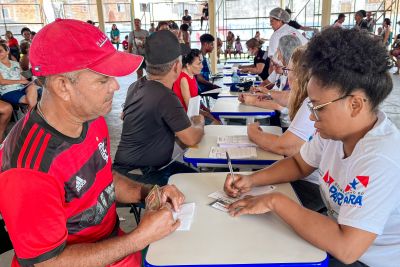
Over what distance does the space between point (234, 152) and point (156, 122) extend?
50 cm

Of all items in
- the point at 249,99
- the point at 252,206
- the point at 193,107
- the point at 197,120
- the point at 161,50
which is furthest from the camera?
the point at 249,99

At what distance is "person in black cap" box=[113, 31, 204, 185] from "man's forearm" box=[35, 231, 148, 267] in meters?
1.00

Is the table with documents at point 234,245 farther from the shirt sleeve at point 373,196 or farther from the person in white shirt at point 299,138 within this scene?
the person in white shirt at point 299,138

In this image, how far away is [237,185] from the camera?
142 cm

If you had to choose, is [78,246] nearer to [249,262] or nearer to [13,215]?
[13,215]

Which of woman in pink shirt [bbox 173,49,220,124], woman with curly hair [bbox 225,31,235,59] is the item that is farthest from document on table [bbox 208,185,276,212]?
woman with curly hair [bbox 225,31,235,59]

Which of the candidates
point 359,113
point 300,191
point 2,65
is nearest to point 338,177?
point 359,113

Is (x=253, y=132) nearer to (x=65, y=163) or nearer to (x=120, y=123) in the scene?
(x=65, y=163)

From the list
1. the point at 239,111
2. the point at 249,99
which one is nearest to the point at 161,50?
the point at 239,111

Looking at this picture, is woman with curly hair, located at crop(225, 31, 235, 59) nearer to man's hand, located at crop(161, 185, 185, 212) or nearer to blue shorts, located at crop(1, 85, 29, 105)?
blue shorts, located at crop(1, 85, 29, 105)

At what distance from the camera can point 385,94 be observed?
1101mm

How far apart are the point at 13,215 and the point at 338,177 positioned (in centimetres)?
98

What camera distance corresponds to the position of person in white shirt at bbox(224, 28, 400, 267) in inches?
39.9

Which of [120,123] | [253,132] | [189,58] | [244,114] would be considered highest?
[189,58]
